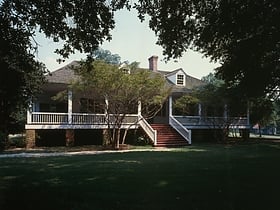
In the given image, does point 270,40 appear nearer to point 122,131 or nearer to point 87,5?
point 87,5

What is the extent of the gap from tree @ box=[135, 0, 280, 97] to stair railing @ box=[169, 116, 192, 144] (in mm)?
11854

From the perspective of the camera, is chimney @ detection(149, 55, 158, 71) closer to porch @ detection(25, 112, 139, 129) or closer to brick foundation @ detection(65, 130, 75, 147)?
porch @ detection(25, 112, 139, 129)

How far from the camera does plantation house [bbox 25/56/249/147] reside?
946 inches

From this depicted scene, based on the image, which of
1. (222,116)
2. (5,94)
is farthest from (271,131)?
(5,94)

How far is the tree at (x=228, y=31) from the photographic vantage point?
403 inches

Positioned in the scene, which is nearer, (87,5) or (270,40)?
(87,5)

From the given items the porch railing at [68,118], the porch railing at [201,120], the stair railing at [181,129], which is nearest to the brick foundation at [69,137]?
the porch railing at [68,118]

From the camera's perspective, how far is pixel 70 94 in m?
24.5

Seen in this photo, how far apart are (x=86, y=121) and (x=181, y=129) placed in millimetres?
7881

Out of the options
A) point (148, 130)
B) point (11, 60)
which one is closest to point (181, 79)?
point (148, 130)

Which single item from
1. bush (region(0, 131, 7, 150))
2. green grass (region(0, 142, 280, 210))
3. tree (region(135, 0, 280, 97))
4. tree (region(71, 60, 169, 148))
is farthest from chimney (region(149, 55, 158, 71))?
green grass (region(0, 142, 280, 210))

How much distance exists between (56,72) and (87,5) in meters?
17.6

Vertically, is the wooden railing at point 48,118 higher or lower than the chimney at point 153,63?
lower

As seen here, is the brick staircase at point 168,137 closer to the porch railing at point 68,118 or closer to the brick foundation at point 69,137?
the porch railing at point 68,118
